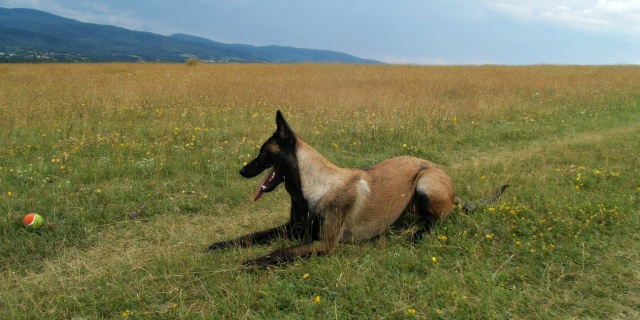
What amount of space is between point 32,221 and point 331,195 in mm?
3153

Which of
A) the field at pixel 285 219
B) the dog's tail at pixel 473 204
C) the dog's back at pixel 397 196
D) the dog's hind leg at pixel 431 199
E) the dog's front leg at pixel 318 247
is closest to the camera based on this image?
the field at pixel 285 219

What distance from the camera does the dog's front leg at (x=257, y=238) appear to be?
3956 mm

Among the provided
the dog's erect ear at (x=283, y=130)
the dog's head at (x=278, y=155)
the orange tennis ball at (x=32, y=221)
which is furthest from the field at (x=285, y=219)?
the dog's erect ear at (x=283, y=130)

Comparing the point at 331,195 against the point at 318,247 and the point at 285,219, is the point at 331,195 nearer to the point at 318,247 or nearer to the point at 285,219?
the point at 318,247

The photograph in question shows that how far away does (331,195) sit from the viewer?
12.3 feet

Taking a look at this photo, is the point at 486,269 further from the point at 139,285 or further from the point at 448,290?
the point at 139,285

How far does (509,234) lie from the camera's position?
12.9 ft

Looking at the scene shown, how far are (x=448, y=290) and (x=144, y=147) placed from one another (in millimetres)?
5876

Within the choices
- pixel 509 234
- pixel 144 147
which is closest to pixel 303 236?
pixel 509 234

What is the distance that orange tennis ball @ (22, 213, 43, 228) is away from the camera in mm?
4129

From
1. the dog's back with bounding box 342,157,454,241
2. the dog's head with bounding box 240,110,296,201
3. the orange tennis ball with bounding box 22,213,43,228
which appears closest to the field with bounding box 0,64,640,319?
the orange tennis ball with bounding box 22,213,43,228

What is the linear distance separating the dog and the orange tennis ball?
6.21 ft

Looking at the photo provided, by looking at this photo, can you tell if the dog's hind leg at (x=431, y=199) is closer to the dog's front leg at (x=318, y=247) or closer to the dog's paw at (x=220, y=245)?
the dog's front leg at (x=318, y=247)

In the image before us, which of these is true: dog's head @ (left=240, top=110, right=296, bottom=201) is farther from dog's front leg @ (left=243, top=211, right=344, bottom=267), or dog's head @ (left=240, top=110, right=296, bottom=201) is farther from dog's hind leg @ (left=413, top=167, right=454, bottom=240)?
dog's hind leg @ (left=413, top=167, right=454, bottom=240)
